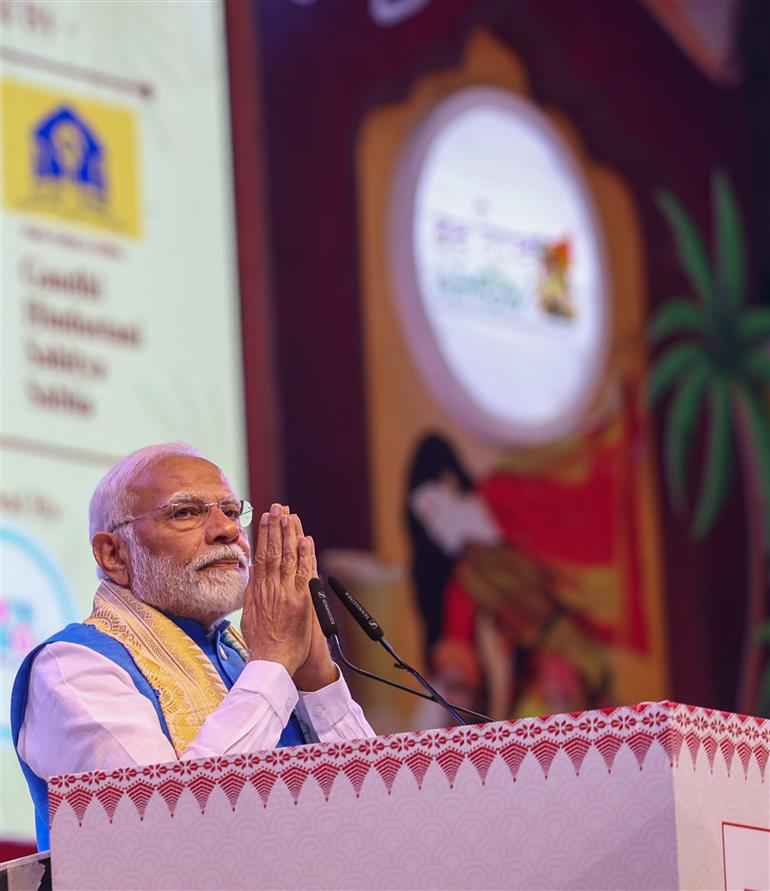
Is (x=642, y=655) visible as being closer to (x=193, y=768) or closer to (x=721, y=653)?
(x=721, y=653)

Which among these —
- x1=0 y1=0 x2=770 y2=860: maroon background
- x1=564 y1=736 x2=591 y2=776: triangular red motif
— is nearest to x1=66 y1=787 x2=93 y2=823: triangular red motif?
x1=564 y1=736 x2=591 y2=776: triangular red motif

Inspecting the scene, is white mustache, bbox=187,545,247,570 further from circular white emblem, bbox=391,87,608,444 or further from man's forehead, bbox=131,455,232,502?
circular white emblem, bbox=391,87,608,444

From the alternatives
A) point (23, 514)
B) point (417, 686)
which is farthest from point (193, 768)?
point (417, 686)

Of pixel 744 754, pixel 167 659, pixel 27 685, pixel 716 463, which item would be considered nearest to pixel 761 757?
pixel 744 754

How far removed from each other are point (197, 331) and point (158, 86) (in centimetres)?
63

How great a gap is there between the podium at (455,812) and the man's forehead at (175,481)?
81 cm

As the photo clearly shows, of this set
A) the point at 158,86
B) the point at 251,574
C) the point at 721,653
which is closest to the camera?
the point at 251,574

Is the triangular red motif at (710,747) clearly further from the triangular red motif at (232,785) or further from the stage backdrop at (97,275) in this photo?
the stage backdrop at (97,275)

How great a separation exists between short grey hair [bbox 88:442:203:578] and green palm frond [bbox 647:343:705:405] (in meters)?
3.75

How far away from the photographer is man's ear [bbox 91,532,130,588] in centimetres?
295

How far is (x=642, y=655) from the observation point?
6250 mm

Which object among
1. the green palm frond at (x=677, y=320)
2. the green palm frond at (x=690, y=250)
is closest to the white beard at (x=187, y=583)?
the green palm frond at (x=677, y=320)

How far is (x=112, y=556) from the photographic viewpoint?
9.72 feet

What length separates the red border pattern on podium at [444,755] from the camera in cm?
201
